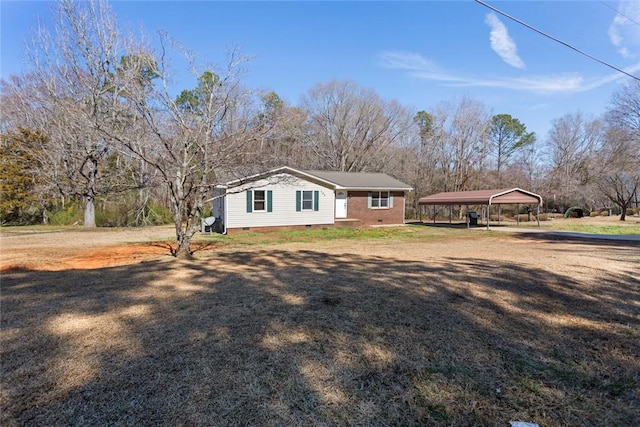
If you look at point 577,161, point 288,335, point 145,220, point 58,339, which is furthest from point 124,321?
point 577,161

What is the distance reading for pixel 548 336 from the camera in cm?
355

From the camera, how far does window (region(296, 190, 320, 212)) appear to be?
1797 cm

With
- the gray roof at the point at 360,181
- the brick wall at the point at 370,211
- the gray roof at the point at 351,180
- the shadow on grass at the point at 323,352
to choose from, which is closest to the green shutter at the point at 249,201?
the gray roof at the point at 351,180

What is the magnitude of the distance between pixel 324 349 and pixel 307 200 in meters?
15.3

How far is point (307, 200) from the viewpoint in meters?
18.3

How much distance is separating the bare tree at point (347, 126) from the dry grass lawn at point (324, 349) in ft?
86.3

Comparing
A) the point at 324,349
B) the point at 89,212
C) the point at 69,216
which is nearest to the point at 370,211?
the point at 89,212

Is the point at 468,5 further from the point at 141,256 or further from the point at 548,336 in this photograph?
the point at 141,256

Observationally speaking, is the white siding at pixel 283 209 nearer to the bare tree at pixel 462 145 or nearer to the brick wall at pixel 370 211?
the brick wall at pixel 370 211

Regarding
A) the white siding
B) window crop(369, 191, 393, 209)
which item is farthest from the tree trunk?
window crop(369, 191, 393, 209)

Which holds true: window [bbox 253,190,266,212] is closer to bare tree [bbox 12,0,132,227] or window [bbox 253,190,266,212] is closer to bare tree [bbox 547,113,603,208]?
bare tree [bbox 12,0,132,227]

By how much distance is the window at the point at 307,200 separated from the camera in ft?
59.0

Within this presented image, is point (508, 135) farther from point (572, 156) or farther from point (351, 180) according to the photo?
point (351, 180)

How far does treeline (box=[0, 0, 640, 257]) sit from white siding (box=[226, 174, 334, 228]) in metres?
1.57
